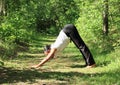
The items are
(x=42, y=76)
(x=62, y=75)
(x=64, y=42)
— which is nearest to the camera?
(x=42, y=76)

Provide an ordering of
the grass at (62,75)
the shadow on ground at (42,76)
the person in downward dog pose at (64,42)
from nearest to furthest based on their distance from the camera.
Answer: the grass at (62,75) < the shadow on ground at (42,76) < the person in downward dog pose at (64,42)

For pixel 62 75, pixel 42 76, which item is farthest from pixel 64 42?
pixel 42 76

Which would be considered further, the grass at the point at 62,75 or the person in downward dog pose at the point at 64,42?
the person in downward dog pose at the point at 64,42

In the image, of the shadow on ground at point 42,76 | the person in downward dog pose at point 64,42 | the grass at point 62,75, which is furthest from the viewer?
the person in downward dog pose at point 64,42

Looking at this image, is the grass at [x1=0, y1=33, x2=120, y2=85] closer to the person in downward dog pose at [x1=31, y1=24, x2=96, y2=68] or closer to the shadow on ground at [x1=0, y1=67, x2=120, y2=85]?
the shadow on ground at [x1=0, y1=67, x2=120, y2=85]

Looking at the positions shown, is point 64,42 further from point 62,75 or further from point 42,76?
point 42,76

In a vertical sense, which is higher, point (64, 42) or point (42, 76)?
point (64, 42)

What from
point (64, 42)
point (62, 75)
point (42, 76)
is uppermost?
point (64, 42)

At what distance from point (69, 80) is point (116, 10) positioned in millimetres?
9601

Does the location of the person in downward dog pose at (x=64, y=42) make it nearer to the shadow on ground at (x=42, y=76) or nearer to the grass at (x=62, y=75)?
the grass at (x=62, y=75)

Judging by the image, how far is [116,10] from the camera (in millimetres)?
18219

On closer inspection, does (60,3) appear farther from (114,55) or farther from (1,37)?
(114,55)

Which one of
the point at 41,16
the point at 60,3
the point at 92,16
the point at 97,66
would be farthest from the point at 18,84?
the point at 41,16

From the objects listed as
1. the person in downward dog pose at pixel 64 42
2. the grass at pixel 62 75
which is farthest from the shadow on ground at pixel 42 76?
the person in downward dog pose at pixel 64 42
